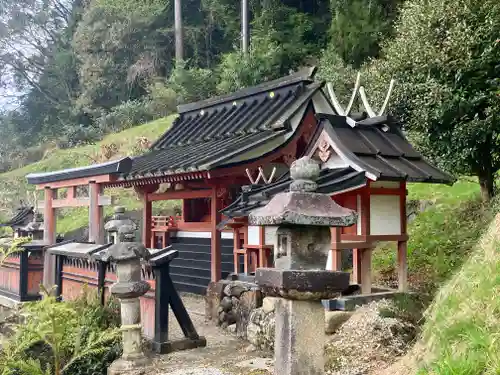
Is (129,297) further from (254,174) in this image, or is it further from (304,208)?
(254,174)

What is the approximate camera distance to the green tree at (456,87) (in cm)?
968

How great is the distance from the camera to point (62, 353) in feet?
25.3

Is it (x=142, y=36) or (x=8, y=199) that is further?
(x=142, y=36)

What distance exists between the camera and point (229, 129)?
12.2 m

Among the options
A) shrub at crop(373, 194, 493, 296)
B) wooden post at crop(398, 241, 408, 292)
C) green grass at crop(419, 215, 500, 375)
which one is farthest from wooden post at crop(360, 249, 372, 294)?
green grass at crop(419, 215, 500, 375)

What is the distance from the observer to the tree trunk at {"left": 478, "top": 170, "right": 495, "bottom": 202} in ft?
36.0

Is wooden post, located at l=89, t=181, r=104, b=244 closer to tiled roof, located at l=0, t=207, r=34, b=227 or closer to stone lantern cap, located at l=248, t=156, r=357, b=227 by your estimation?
tiled roof, located at l=0, t=207, r=34, b=227

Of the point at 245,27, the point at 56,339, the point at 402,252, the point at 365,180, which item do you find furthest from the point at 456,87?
the point at 245,27

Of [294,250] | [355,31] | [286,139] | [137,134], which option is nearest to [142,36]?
[137,134]

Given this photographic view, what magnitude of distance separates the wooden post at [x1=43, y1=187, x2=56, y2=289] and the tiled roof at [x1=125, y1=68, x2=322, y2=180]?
284 centimetres

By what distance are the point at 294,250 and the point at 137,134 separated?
2582cm

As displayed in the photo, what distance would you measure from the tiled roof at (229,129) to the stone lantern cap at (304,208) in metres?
4.81

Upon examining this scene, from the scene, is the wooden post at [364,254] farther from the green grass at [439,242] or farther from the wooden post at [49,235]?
the wooden post at [49,235]

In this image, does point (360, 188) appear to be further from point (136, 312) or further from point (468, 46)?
point (468, 46)
